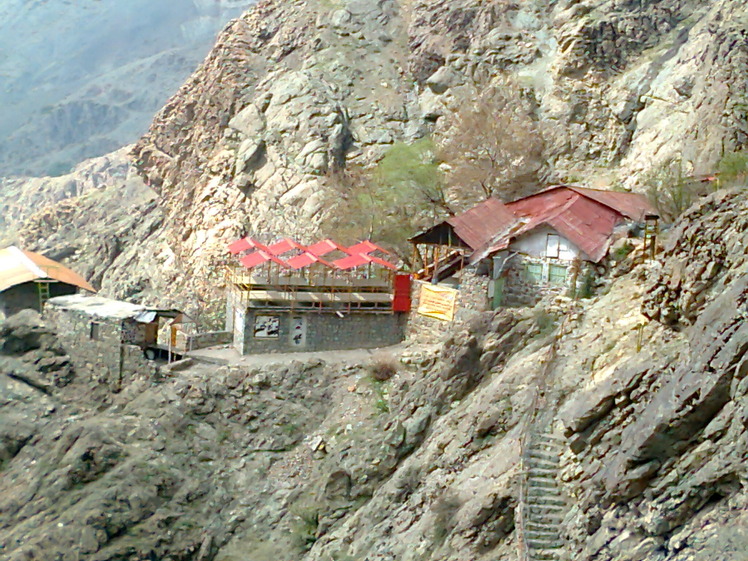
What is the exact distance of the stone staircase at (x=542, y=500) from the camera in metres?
14.1

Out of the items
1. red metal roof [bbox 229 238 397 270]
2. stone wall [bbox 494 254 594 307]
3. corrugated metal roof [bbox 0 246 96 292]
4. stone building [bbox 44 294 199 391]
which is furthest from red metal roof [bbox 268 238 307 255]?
corrugated metal roof [bbox 0 246 96 292]

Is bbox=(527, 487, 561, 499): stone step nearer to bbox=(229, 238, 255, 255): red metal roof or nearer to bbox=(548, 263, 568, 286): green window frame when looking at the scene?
bbox=(548, 263, 568, 286): green window frame

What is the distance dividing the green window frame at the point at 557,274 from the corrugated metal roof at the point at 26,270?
21.7 meters

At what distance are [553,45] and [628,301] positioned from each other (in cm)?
3328

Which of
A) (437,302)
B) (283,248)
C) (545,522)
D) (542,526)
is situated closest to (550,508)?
(545,522)

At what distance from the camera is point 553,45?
4781 centimetres

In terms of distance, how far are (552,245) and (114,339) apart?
16.8m

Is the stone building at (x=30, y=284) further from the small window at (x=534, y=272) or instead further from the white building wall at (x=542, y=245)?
the small window at (x=534, y=272)

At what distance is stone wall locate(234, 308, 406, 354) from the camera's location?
28.7m

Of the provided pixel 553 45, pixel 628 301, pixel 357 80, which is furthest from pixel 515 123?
pixel 628 301

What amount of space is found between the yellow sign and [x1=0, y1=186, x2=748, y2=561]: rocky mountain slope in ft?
5.11

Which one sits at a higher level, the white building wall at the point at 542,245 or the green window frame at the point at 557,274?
the white building wall at the point at 542,245

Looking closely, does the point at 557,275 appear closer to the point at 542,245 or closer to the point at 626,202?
the point at 542,245

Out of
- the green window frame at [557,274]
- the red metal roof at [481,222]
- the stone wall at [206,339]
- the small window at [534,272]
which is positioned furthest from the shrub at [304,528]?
the red metal roof at [481,222]
